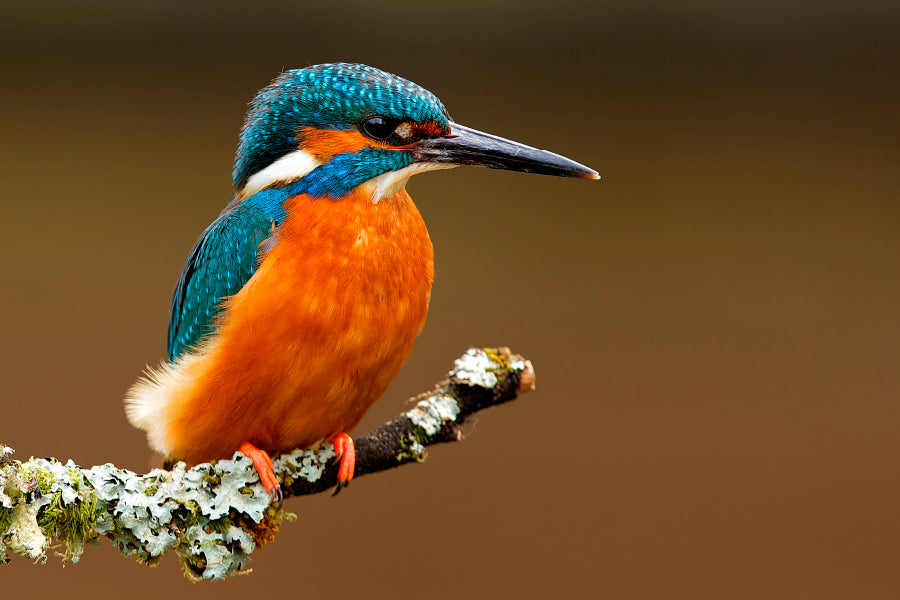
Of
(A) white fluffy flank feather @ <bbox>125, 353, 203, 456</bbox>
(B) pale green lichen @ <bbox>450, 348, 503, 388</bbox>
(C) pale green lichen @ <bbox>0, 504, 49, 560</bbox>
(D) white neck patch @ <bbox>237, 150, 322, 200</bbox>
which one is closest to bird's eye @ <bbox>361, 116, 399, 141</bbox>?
(D) white neck patch @ <bbox>237, 150, 322, 200</bbox>

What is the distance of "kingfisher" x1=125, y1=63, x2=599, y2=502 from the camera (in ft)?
5.09

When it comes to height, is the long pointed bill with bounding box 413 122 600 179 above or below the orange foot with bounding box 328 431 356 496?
above

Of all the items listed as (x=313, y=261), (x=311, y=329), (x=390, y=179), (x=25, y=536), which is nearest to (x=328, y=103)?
(x=390, y=179)

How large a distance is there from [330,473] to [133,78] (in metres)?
1.88

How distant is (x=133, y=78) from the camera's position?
9.70 ft

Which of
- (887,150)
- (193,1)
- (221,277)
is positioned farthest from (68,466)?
(887,150)

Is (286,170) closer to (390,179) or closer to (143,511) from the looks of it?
(390,179)

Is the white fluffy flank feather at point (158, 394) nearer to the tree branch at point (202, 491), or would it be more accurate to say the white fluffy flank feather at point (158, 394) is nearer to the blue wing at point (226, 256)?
the blue wing at point (226, 256)

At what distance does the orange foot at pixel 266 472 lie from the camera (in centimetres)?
149

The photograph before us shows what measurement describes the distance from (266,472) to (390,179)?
0.56 m

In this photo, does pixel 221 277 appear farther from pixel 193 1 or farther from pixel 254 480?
pixel 193 1

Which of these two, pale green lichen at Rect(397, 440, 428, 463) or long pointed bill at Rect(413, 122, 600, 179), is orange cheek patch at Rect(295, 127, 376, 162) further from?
pale green lichen at Rect(397, 440, 428, 463)

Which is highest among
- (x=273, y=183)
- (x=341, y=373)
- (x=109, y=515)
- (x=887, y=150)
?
(x=887, y=150)

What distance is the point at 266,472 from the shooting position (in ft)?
4.98
